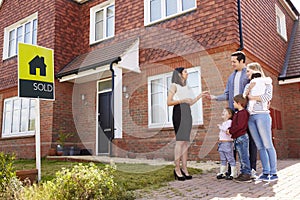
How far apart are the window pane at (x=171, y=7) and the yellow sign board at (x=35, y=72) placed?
16.5ft

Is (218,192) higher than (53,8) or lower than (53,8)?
lower

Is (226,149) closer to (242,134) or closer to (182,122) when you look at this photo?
(242,134)

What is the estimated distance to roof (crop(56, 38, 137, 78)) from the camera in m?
9.48

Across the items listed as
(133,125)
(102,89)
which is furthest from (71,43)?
(133,125)

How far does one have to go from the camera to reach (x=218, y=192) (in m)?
4.05

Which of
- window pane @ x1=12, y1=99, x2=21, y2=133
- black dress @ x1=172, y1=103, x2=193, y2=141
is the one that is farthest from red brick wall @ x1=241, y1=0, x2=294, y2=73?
window pane @ x1=12, y1=99, x2=21, y2=133

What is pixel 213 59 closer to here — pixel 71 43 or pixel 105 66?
pixel 105 66

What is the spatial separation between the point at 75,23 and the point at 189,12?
5729 mm

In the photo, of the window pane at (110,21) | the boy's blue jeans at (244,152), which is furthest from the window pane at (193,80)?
the window pane at (110,21)

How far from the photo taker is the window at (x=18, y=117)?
12180 mm

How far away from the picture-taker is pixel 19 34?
13.8 metres

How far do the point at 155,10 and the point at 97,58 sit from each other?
2.68 meters

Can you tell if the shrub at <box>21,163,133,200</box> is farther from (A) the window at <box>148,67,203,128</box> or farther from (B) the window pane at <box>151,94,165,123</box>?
(B) the window pane at <box>151,94,165,123</box>

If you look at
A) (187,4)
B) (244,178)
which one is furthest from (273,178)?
(187,4)
